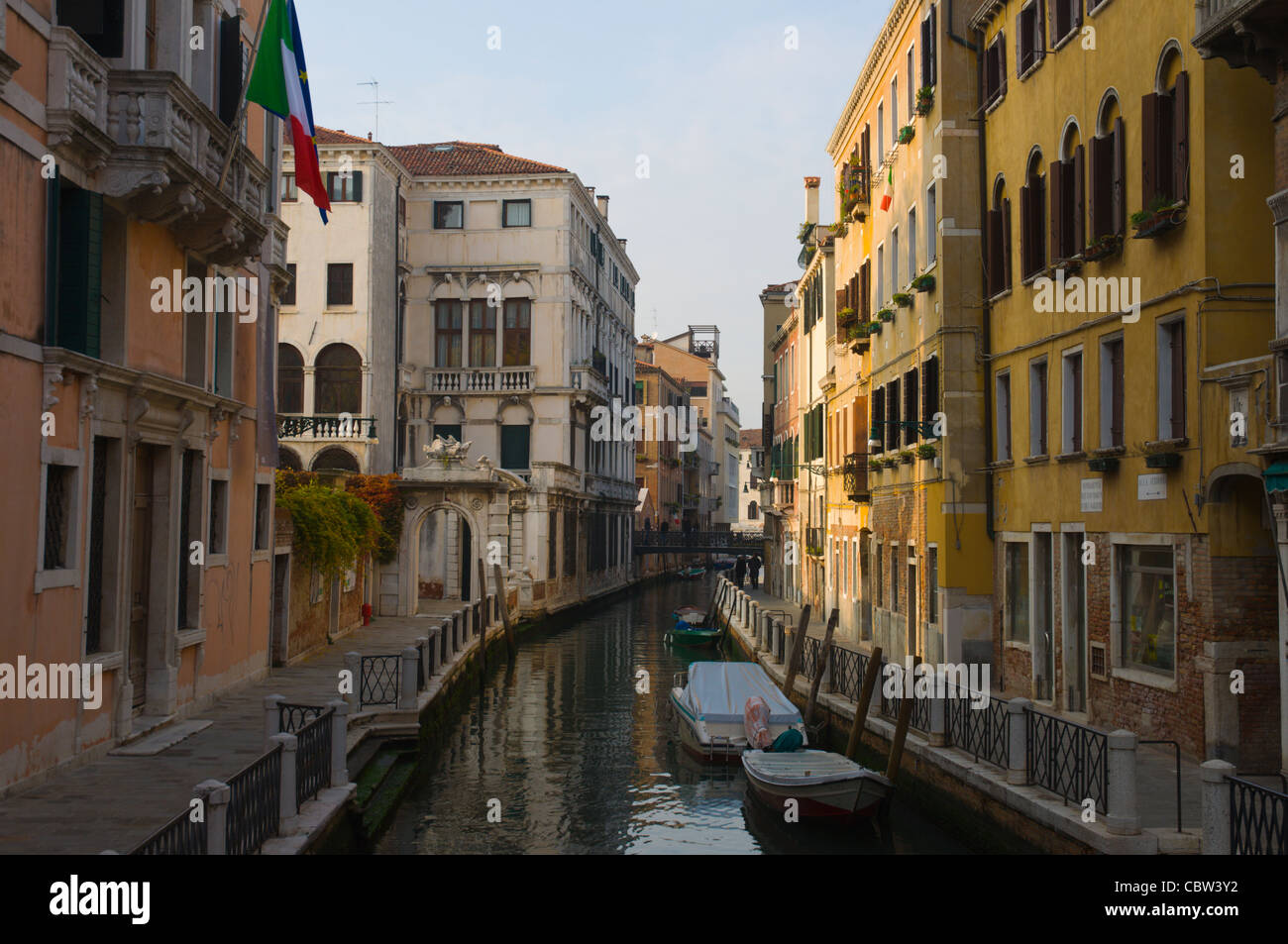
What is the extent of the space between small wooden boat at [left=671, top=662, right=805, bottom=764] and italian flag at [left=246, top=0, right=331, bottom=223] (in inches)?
323

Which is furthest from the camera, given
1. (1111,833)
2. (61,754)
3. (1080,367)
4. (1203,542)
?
(1080,367)

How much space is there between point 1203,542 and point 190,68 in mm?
10886

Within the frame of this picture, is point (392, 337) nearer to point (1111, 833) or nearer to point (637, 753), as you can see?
point (637, 753)

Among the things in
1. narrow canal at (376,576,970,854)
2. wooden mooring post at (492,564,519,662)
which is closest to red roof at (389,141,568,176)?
wooden mooring post at (492,564,519,662)

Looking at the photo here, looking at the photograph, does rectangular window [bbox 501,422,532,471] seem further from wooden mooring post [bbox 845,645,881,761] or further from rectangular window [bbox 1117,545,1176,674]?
rectangular window [bbox 1117,545,1176,674]

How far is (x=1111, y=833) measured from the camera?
8.89m

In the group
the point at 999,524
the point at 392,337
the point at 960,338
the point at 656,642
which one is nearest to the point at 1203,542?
the point at 999,524

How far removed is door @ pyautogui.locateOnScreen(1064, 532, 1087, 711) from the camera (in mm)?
14414

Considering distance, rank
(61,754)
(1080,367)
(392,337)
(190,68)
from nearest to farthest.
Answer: (61,754) < (190,68) < (1080,367) < (392,337)

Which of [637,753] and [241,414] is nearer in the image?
[241,414]

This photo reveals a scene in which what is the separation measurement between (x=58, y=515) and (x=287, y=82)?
5511mm

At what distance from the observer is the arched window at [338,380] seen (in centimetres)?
3538

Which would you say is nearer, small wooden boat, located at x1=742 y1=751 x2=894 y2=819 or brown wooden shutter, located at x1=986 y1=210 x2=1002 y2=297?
small wooden boat, located at x1=742 y1=751 x2=894 y2=819

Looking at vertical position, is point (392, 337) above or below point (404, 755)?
above
